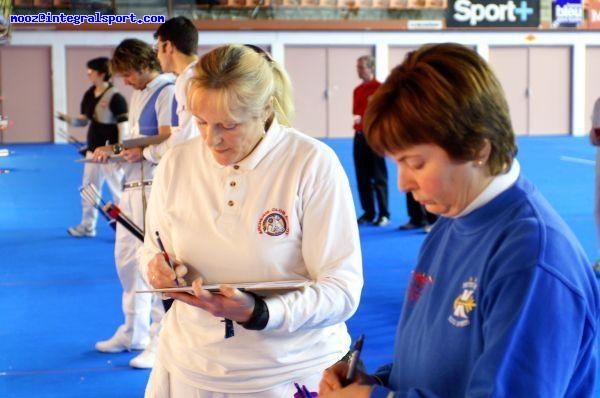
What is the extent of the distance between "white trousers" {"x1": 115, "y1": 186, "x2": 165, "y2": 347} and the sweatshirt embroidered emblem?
11.1 feet

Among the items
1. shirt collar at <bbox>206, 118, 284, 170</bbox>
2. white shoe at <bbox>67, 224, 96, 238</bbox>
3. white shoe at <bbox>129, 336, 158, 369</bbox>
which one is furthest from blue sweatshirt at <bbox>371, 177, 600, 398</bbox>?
white shoe at <bbox>67, 224, 96, 238</bbox>

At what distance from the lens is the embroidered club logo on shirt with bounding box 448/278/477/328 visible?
1.52 metres

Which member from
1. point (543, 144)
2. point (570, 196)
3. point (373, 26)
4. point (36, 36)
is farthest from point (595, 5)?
point (36, 36)

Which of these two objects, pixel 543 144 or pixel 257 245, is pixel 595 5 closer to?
pixel 543 144

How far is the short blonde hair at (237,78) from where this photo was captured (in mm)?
2383

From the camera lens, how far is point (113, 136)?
8.80m

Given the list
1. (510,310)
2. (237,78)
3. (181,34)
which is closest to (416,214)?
(181,34)

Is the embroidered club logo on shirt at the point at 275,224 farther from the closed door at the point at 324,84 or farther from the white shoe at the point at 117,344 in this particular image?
the closed door at the point at 324,84

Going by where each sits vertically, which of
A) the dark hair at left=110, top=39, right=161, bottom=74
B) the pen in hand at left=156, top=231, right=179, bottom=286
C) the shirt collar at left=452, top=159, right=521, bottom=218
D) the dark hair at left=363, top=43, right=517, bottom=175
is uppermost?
the dark hair at left=110, top=39, right=161, bottom=74

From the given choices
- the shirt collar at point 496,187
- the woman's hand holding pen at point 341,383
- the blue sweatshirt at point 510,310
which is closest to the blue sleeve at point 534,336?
the blue sweatshirt at point 510,310

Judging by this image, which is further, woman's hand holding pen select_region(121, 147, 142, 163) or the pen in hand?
woman's hand holding pen select_region(121, 147, 142, 163)

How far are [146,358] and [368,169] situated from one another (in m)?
5.72

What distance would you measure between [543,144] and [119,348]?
61.4 feet

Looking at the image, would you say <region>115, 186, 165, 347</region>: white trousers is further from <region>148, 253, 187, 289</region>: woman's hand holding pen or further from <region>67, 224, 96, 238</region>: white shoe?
<region>67, 224, 96, 238</region>: white shoe
